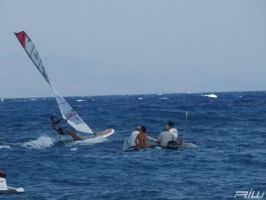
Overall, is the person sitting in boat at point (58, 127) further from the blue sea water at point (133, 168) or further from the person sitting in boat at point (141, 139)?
the person sitting in boat at point (141, 139)

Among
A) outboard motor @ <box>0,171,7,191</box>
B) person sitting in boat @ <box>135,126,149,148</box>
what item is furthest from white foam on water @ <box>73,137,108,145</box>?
outboard motor @ <box>0,171,7,191</box>

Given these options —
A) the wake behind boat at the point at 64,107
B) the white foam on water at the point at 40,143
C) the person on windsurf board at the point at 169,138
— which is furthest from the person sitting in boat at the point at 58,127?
the person on windsurf board at the point at 169,138

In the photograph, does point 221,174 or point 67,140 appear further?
point 67,140

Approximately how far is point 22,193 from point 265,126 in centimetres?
2855

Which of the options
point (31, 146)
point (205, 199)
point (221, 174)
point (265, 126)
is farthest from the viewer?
point (265, 126)

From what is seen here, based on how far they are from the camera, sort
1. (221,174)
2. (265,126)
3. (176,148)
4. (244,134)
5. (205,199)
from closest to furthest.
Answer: (205,199)
(221,174)
(176,148)
(244,134)
(265,126)

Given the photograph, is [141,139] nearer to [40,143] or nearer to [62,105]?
[62,105]

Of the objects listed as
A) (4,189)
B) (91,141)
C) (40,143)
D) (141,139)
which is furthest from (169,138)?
(4,189)

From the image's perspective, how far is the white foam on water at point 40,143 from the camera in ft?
122

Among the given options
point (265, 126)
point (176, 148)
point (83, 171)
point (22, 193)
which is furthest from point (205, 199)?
point (265, 126)

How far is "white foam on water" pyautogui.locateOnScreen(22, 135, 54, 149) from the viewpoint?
3713 cm

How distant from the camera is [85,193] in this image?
71.1 ft

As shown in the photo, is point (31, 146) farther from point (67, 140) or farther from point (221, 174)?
point (221, 174)

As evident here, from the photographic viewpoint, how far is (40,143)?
1522 inches
